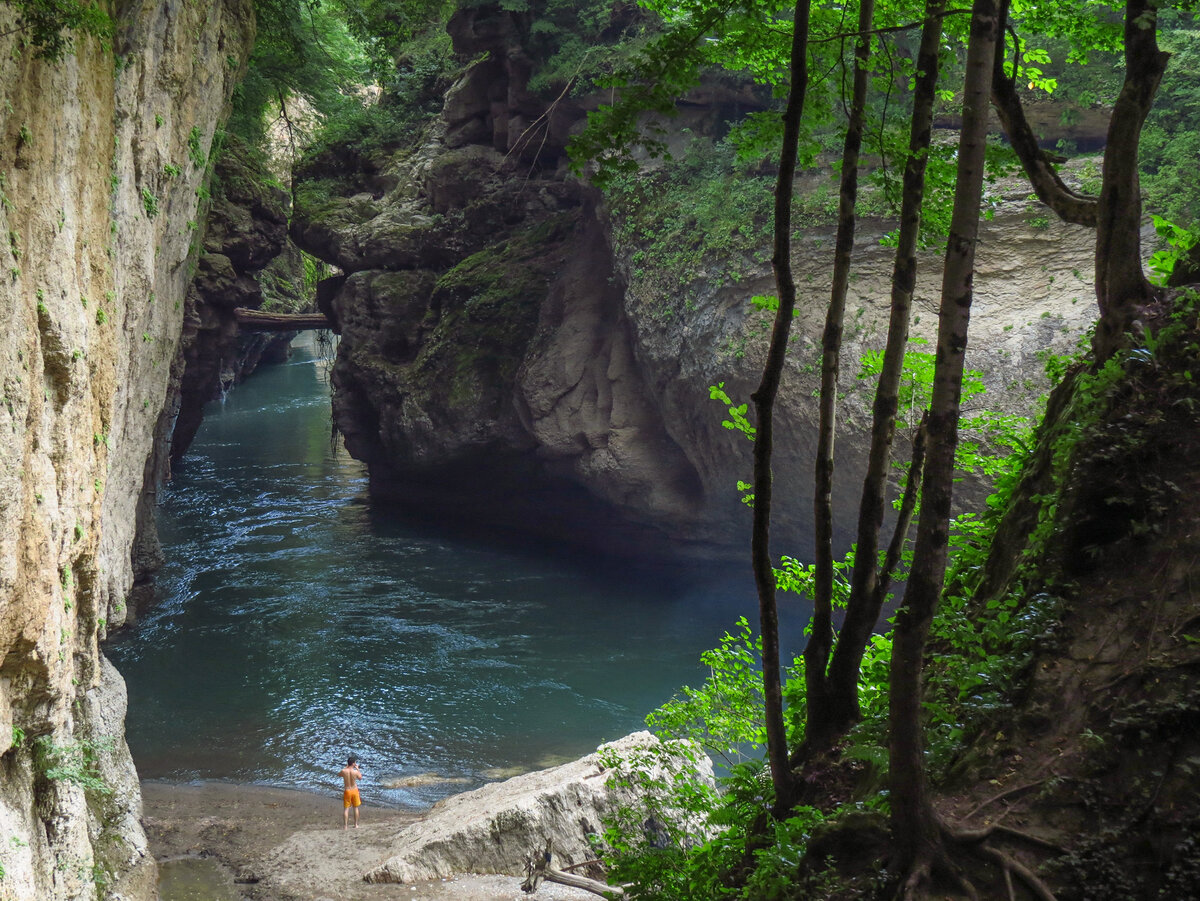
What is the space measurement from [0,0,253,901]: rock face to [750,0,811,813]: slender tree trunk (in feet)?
16.8

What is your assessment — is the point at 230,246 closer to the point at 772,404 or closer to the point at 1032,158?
the point at 772,404

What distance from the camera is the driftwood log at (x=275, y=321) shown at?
27.8 m

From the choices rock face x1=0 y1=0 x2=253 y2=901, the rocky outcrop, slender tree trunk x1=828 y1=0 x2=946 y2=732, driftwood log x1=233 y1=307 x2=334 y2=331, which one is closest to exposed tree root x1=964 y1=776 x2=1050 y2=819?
slender tree trunk x1=828 y1=0 x2=946 y2=732

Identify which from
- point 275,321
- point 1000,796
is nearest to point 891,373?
point 1000,796

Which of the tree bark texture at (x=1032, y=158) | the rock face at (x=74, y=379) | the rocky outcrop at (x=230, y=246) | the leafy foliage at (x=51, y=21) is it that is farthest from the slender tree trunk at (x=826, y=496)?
the rocky outcrop at (x=230, y=246)

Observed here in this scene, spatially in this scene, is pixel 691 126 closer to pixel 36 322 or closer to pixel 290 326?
pixel 290 326

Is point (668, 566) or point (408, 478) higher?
point (408, 478)

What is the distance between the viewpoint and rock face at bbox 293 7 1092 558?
19.8 meters

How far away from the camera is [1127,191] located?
17.2ft

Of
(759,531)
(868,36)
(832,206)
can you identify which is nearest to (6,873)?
(759,531)

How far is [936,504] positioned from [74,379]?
708cm

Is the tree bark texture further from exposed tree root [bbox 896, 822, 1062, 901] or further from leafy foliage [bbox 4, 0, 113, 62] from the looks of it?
leafy foliage [bbox 4, 0, 113, 62]

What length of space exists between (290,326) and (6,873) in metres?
24.8

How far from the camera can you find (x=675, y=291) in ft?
64.2
